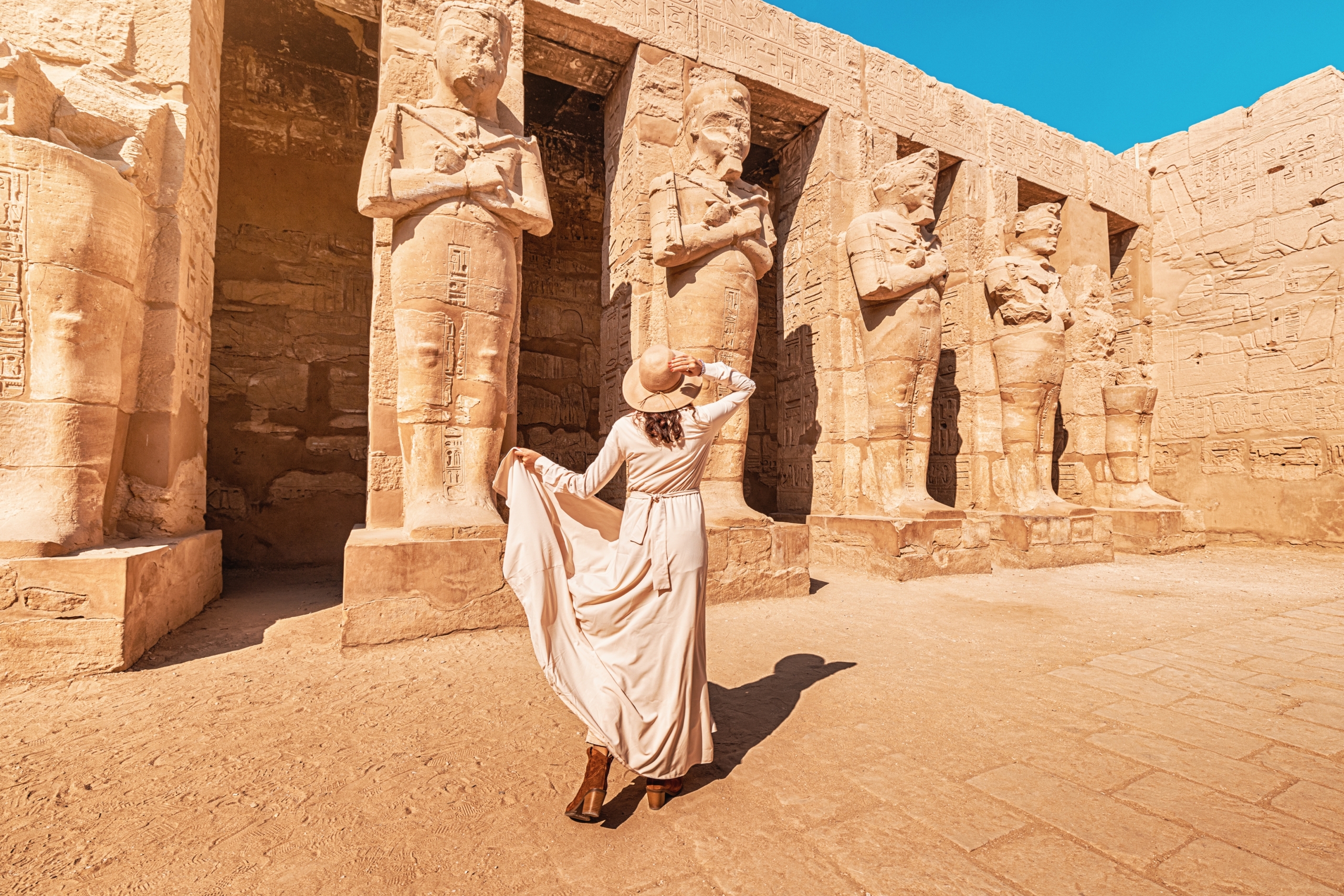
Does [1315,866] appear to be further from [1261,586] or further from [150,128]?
[150,128]

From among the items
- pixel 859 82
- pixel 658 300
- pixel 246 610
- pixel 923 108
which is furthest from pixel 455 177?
pixel 923 108

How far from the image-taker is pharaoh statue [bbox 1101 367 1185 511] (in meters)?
7.46

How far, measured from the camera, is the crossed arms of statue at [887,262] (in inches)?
213

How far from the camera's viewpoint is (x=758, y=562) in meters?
4.45

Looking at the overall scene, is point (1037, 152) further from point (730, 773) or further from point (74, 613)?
point (74, 613)

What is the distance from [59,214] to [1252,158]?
1173 cm

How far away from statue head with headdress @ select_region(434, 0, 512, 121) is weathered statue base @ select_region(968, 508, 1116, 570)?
17.8 feet

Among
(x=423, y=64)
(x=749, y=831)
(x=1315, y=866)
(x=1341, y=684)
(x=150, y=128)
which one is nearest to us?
(x=1315, y=866)

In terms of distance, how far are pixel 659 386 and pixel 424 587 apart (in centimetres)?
211

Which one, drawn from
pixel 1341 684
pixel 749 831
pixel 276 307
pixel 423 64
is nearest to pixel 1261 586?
pixel 1341 684

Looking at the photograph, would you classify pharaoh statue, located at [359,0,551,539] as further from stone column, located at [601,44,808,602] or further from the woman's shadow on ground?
the woman's shadow on ground

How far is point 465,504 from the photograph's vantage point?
3.62 meters

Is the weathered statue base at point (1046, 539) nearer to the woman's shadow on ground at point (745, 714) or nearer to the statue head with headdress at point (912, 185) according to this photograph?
the statue head with headdress at point (912, 185)

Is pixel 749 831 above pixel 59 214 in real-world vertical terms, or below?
below
